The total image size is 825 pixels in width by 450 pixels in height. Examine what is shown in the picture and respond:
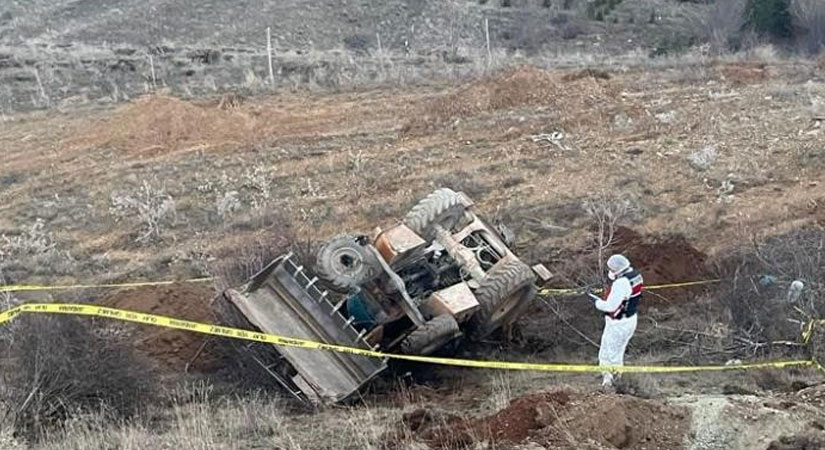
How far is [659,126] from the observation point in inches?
661

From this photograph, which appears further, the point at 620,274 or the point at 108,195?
the point at 108,195

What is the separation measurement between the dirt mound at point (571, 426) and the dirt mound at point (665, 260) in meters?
3.43

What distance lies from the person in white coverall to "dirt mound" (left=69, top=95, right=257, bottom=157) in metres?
10.6

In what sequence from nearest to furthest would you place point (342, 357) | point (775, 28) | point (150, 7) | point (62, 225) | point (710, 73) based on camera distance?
1. point (342, 357)
2. point (62, 225)
3. point (710, 73)
4. point (775, 28)
5. point (150, 7)

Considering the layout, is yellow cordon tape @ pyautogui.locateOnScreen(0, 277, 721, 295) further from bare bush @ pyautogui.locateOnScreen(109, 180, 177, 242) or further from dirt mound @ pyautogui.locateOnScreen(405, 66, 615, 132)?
dirt mound @ pyautogui.locateOnScreen(405, 66, 615, 132)

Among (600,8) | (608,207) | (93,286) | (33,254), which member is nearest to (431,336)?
(93,286)

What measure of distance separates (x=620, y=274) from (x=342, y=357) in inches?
86.6

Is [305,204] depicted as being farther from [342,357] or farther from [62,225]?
[342,357]

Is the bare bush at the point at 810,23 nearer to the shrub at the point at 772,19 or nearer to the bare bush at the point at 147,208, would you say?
the shrub at the point at 772,19

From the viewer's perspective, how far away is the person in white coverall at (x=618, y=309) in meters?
7.61

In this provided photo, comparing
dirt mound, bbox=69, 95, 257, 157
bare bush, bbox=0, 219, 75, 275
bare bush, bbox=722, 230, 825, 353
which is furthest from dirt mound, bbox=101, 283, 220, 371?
dirt mound, bbox=69, 95, 257, 157

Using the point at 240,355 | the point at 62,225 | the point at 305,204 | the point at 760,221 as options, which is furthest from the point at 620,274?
the point at 62,225

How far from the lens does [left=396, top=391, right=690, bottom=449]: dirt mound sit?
6.14m

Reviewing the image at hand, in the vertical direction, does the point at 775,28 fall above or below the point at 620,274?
below
